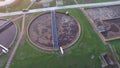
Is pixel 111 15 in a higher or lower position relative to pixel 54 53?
higher

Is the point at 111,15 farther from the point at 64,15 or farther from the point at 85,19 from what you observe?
the point at 64,15

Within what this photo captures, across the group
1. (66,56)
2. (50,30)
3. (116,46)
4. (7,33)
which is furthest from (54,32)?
(116,46)

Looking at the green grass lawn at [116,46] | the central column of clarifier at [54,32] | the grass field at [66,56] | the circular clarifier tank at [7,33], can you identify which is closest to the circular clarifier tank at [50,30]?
the central column of clarifier at [54,32]

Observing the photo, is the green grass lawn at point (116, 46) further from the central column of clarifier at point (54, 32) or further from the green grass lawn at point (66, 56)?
the central column of clarifier at point (54, 32)

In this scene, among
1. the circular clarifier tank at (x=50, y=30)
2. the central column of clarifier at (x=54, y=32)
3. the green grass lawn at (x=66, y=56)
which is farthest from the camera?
the circular clarifier tank at (x=50, y=30)

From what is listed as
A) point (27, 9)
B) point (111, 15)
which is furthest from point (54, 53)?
point (111, 15)

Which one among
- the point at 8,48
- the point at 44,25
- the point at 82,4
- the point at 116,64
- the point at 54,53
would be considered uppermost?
the point at 82,4

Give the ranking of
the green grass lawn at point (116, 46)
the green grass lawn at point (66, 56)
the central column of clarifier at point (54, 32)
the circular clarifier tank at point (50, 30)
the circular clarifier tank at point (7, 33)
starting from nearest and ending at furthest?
the green grass lawn at point (66, 56) → the green grass lawn at point (116, 46) → the central column of clarifier at point (54, 32) → the circular clarifier tank at point (50, 30) → the circular clarifier tank at point (7, 33)
